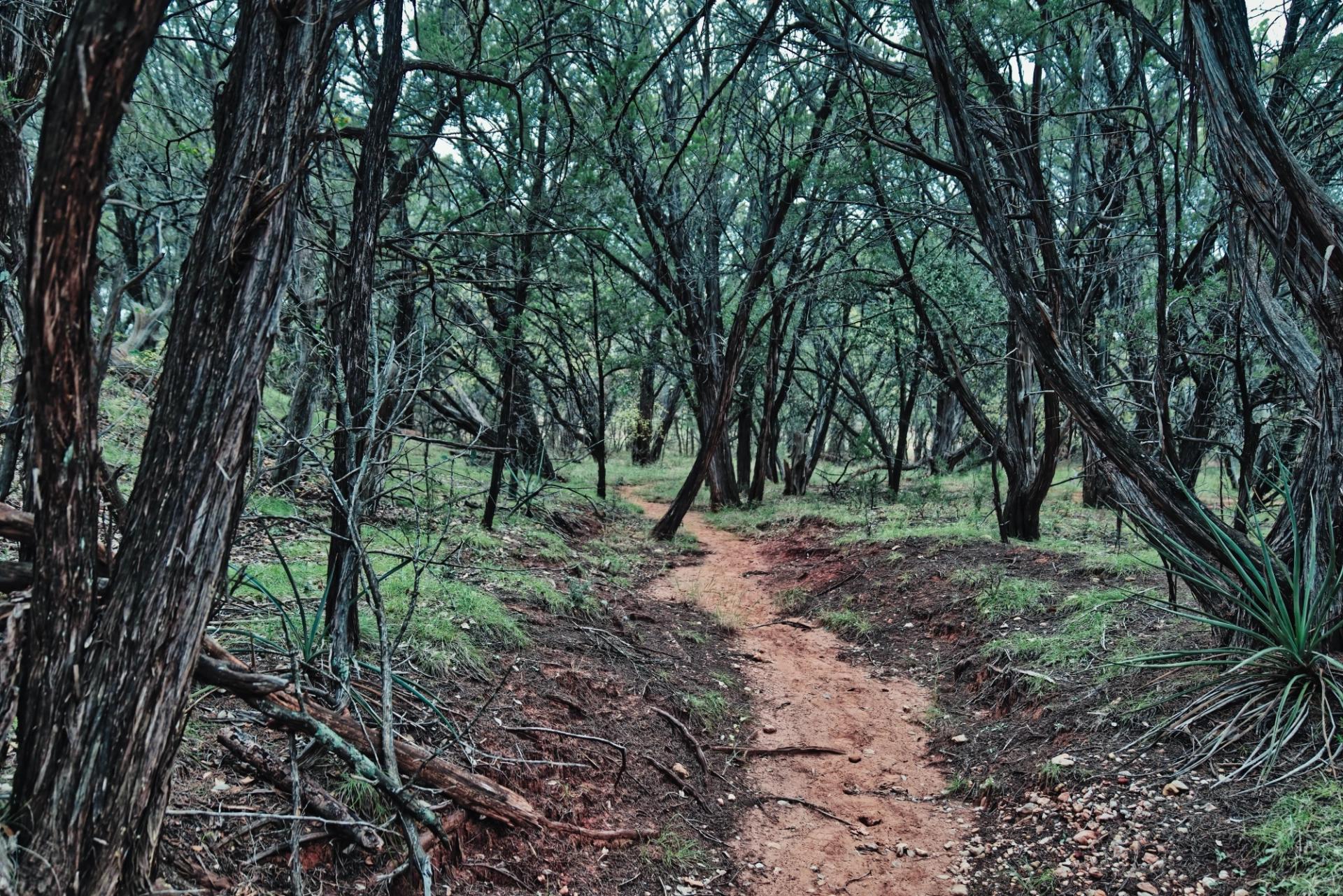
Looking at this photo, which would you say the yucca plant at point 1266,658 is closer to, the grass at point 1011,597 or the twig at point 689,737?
the grass at point 1011,597

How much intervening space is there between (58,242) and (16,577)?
902mm

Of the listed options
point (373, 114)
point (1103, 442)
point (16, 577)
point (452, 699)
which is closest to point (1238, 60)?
point (1103, 442)

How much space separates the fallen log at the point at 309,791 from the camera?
2.59 m

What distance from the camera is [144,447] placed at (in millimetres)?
1739

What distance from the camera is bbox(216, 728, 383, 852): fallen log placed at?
2.59 metres

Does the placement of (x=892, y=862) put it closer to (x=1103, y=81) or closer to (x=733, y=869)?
(x=733, y=869)

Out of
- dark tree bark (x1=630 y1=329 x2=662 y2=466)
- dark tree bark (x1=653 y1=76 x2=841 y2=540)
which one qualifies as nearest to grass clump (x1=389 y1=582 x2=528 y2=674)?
dark tree bark (x1=653 y1=76 x2=841 y2=540)

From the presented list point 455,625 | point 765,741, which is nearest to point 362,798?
point 455,625

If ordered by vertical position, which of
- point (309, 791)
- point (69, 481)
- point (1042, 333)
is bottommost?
point (309, 791)

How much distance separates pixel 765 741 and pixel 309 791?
287cm

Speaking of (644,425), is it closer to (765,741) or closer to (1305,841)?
(765,741)

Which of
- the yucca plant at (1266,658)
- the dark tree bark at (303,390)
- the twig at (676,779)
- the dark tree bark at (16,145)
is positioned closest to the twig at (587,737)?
the twig at (676,779)

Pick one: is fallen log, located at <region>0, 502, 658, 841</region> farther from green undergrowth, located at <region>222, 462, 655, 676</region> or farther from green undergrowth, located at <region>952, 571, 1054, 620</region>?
green undergrowth, located at <region>952, 571, 1054, 620</region>

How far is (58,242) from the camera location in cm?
142
